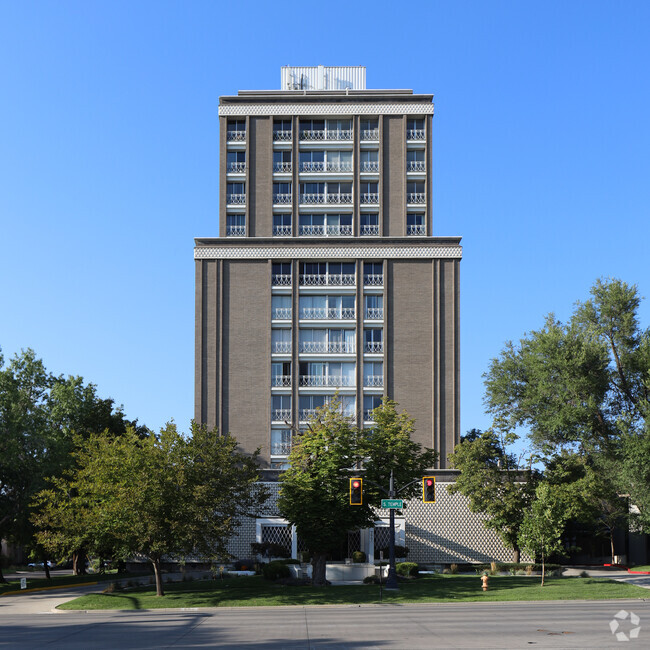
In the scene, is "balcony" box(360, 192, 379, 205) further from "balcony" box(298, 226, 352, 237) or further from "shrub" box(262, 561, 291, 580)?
"shrub" box(262, 561, 291, 580)

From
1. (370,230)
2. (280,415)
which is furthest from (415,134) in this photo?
(280,415)

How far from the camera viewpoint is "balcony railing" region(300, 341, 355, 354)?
74.4 m

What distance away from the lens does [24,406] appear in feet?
200

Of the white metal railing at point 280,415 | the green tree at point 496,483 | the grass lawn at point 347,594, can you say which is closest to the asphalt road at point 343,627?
the grass lawn at point 347,594

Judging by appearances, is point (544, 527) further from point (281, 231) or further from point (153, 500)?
point (281, 231)

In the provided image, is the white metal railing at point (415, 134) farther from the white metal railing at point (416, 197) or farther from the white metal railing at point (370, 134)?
the white metal railing at point (416, 197)

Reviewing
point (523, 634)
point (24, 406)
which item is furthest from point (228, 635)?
point (24, 406)

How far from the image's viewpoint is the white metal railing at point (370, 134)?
79062mm

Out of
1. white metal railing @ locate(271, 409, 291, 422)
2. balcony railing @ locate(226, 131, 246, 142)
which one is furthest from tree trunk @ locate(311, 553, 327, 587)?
balcony railing @ locate(226, 131, 246, 142)

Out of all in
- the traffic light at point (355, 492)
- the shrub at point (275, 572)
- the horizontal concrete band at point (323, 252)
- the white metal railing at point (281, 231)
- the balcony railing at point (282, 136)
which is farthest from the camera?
the balcony railing at point (282, 136)

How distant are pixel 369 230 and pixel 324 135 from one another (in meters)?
10.5

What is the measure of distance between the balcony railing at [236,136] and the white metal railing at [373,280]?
18.3 m

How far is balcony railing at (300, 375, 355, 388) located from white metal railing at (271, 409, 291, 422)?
10.3 feet

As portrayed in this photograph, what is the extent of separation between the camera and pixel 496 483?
6119 centimetres
